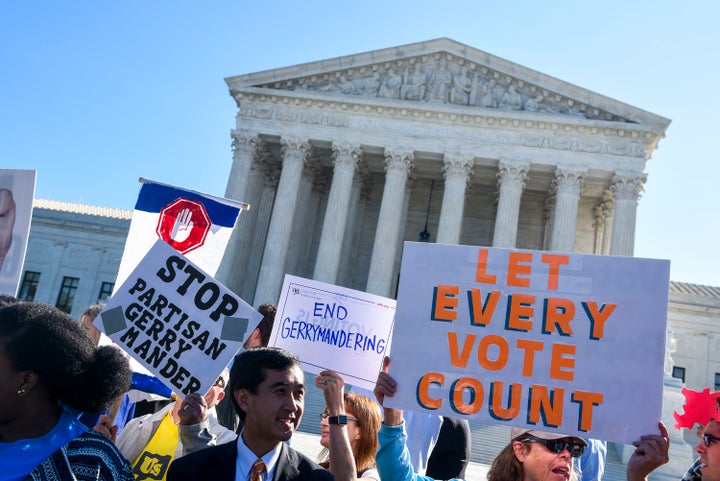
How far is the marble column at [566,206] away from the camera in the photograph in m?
30.6

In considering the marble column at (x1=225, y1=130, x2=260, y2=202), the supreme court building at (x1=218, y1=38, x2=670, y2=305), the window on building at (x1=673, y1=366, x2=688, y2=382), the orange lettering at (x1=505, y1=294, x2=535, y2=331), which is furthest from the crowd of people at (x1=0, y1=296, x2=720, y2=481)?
the window on building at (x1=673, y1=366, x2=688, y2=382)

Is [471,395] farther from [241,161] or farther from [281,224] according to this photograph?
[241,161]

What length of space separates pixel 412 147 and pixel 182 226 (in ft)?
86.9

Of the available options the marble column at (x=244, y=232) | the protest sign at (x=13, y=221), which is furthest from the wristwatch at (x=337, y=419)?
the marble column at (x=244, y=232)

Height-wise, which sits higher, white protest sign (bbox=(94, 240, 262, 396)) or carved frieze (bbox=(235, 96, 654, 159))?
carved frieze (bbox=(235, 96, 654, 159))

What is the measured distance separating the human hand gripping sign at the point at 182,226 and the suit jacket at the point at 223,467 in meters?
3.21

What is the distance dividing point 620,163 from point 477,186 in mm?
8383

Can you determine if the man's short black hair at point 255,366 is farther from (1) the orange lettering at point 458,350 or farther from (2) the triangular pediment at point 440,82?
(2) the triangular pediment at point 440,82

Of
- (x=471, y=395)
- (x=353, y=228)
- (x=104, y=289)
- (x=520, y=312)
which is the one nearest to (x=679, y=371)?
(x=353, y=228)

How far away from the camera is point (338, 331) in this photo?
6227 mm

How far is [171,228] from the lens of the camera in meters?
6.76

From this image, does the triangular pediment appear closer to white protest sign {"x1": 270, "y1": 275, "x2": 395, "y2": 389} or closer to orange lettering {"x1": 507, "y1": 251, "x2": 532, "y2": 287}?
white protest sign {"x1": 270, "y1": 275, "x2": 395, "y2": 389}

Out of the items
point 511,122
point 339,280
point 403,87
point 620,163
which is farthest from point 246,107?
point 620,163

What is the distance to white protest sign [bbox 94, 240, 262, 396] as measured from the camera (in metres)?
5.12
